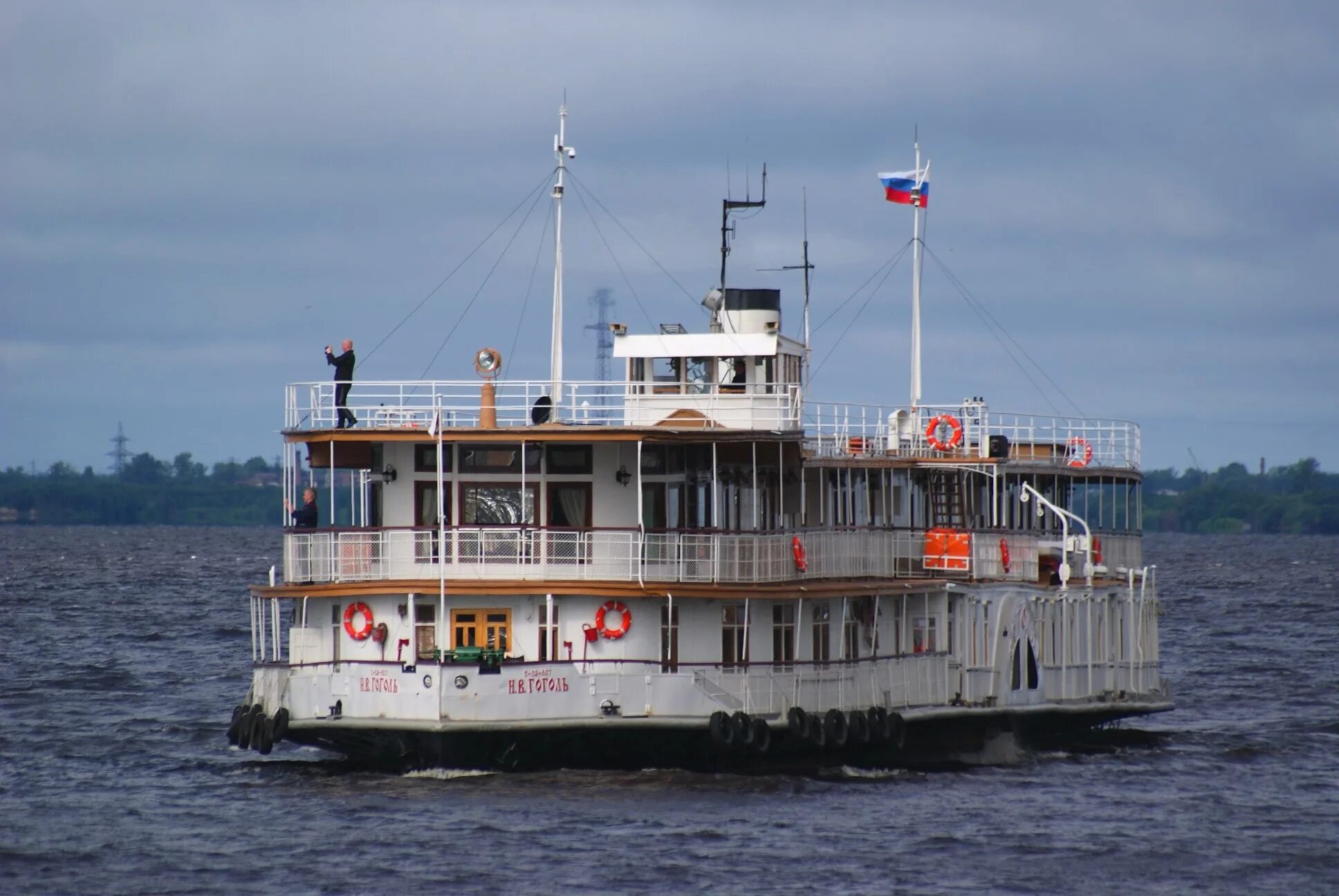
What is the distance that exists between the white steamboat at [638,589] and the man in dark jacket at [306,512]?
0.43 metres

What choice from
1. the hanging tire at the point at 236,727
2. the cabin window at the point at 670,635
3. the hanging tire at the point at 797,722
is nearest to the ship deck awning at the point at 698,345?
the cabin window at the point at 670,635

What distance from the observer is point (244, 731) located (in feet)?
130

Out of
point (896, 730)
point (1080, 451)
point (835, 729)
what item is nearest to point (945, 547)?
point (896, 730)

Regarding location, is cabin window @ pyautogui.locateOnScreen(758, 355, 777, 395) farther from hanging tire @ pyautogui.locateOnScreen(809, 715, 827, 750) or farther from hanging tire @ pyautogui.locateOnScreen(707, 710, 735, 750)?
hanging tire @ pyautogui.locateOnScreen(707, 710, 735, 750)

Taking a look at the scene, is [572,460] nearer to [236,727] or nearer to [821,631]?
[821,631]

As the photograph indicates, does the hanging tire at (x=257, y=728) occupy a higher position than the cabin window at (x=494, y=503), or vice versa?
the cabin window at (x=494, y=503)

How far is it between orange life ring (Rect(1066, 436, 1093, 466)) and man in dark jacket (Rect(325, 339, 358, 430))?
59.3 ft

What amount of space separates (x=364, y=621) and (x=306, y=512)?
2320 mm

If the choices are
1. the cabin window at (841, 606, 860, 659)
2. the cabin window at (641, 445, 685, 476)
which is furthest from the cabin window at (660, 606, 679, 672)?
the cabin window at (841, 606, 860, 659)

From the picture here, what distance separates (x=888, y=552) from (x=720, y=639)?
5.84 m

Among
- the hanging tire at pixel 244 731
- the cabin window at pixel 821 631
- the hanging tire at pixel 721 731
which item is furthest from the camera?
the cabin window at pixel 821 631

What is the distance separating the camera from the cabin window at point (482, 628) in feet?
130

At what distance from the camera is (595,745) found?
38344 millimetres

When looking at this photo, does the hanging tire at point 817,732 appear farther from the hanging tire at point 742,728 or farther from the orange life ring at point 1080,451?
the orange life ring at point 1080,451
